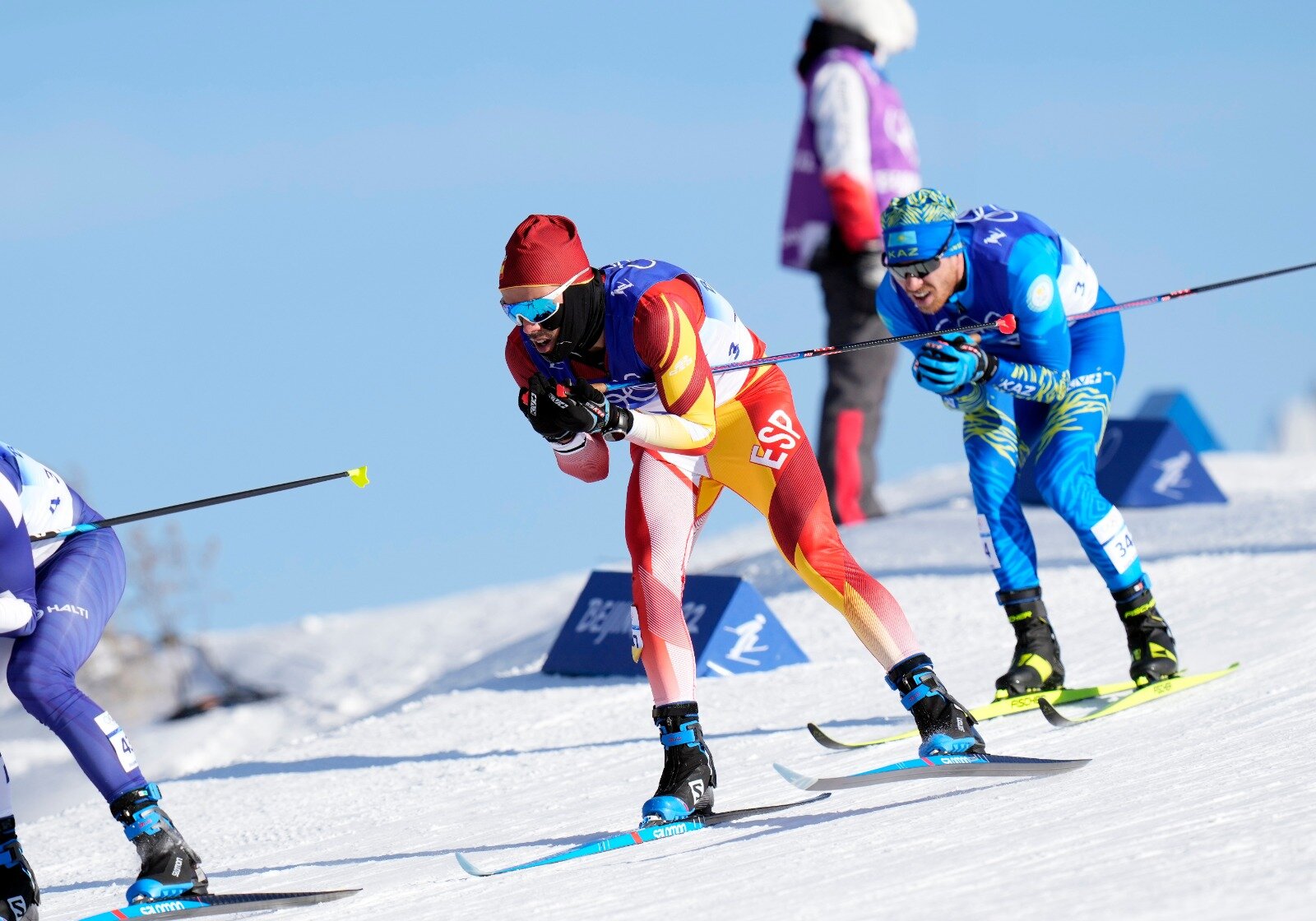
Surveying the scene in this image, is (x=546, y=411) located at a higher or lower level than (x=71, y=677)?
higher

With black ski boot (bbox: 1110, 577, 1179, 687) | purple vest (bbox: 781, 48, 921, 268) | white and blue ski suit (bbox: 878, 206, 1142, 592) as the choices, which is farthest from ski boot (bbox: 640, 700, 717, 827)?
purple vest (bbox: 781, 48, 921, 268)

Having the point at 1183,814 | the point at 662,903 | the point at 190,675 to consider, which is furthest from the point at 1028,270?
the point at 190,675

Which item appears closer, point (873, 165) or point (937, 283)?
point (937, 283)

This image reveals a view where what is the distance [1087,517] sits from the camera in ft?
19.5

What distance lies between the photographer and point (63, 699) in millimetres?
4379

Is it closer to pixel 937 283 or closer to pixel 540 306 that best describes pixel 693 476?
pixel 540 306

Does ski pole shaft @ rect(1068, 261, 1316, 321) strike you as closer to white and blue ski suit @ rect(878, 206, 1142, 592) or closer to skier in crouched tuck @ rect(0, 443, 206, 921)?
white and blue ski suit @ rect(878, 206, 1142, 592)

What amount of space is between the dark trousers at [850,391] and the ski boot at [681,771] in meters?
5.92

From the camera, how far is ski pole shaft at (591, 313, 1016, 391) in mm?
4898

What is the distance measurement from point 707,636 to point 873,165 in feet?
12.0

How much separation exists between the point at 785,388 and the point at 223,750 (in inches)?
315

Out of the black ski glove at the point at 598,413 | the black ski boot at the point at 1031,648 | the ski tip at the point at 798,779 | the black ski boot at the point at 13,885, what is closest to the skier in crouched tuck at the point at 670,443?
the black ski glove at the point at 598,413

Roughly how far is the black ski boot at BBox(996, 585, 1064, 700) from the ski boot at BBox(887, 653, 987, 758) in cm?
137

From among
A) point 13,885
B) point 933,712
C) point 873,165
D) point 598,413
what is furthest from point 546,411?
point 873,165
